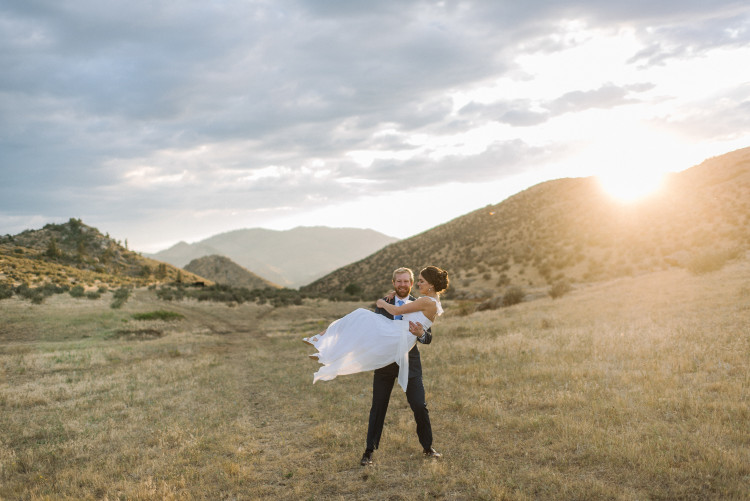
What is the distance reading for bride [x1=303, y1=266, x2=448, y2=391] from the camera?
6605 millimetres

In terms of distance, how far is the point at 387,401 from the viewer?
705 centimetres

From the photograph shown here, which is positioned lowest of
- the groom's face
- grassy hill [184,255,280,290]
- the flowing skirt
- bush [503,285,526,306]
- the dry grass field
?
bush [503,285,526,306]

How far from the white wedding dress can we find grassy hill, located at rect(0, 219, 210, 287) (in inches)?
1860

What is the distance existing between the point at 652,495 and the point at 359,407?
20.5ft

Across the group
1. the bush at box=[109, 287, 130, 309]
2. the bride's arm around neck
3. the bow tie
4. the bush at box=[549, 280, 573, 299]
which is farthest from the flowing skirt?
the bush at box=[109, 287, 130, 309]

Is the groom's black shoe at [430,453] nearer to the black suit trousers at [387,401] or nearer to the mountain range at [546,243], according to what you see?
the black suit trousers at [387,401]

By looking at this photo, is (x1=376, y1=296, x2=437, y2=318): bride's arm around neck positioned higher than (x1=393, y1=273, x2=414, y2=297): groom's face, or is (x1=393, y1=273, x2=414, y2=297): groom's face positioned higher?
(x1=393, y1=273, x2=414, y2=297): groom's face

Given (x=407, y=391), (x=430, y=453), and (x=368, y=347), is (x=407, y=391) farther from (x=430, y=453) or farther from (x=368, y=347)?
Result: (x=430, y=453)

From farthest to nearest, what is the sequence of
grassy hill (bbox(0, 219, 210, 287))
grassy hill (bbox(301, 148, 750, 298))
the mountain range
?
grassy hill (bbox(0, 219, 210, 287)) < the mountain range < grassy hill (bbox(301, 148, 750, 298))

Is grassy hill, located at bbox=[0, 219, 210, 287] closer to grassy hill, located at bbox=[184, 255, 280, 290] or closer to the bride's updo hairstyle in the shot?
grassy hill, located at bbox=[184, 255, 280, 290]

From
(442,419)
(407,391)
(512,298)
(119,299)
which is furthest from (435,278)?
(119,299)

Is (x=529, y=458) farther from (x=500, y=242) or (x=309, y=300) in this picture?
(x=500, y=242)

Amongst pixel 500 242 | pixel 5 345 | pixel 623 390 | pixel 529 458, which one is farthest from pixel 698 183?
pixel 5 345

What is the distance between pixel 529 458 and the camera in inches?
271
